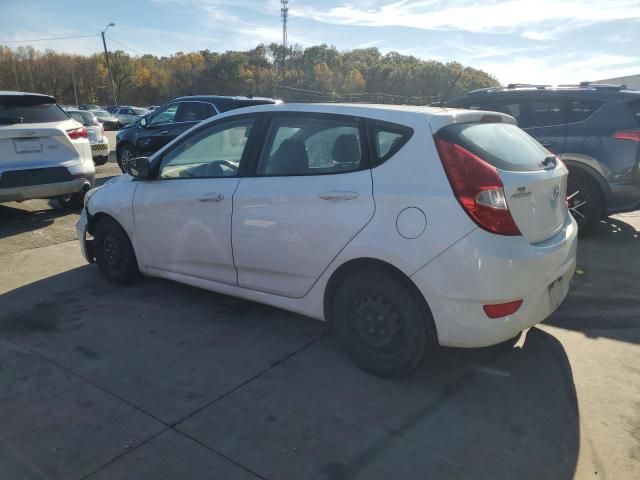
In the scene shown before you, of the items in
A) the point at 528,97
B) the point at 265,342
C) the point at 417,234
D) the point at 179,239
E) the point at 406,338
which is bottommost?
the point at 265,342

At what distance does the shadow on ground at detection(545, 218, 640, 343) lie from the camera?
385 centimetres

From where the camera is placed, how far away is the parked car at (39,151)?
6.45 m

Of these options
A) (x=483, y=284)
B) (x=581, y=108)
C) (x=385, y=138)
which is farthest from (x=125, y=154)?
(x=483, y=284)

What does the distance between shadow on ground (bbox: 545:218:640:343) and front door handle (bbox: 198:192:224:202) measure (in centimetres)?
271

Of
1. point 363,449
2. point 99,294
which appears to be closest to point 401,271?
point 363,449

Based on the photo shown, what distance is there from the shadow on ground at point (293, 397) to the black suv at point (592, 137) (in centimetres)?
302

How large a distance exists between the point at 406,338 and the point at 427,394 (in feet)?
1.16

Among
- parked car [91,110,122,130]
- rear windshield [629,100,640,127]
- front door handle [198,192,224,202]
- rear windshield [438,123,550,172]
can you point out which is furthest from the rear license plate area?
parked car [91,110,122,130]

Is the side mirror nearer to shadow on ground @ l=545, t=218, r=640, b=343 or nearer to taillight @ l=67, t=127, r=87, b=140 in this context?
shadow on ground @ l=545, t=218, r=640, b=343

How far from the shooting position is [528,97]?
6.39m

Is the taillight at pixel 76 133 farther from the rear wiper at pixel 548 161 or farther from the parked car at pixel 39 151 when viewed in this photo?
the rear wiper at pixel 548 161

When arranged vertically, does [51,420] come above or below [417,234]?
below

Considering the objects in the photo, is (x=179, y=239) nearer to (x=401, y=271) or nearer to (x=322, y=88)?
(x=401, y=271)

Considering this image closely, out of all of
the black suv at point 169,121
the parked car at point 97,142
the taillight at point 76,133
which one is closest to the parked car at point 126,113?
the parked car at point 97,142
